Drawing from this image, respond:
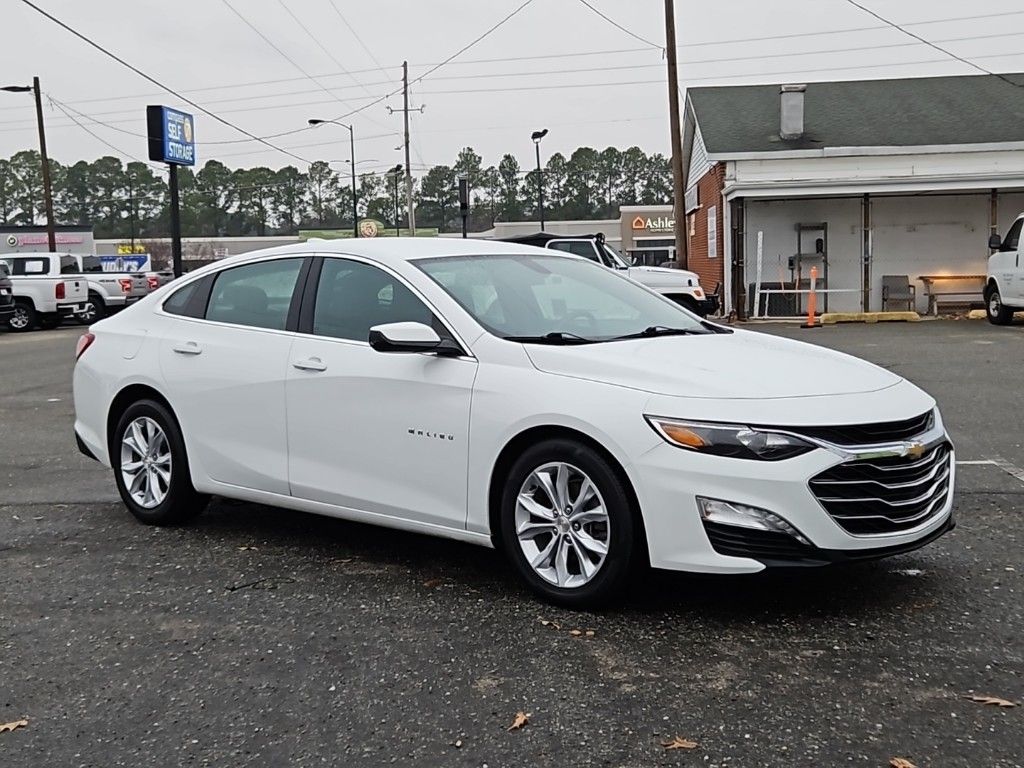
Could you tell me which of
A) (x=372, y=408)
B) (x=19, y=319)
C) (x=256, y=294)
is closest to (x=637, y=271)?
(x=256, y=294)

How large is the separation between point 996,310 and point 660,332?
54.4 feet

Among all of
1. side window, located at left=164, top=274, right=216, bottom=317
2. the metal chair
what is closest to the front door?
side window, located at left=164, top=274, right=216, bottom=317

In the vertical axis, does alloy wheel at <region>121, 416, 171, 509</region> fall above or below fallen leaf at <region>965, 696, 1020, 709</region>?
above

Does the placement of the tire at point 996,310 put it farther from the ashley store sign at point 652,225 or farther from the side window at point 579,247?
the ashley store sign at point 652,225

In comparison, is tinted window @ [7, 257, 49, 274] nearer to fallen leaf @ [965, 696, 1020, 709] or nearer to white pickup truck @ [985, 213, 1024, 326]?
white pickup truck @ [985, 213, 1024, 326]

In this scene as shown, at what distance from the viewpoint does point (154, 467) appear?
6055 mm

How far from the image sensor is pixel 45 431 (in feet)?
32.4

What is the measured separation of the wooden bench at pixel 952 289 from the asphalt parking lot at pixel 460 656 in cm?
1829

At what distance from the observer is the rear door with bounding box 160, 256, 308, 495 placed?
5.44m

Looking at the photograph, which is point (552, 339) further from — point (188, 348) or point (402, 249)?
point (188, 348)

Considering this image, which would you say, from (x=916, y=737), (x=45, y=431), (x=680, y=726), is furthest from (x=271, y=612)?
(x=45, y=431)

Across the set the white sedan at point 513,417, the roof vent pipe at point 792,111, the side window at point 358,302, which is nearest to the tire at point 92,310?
the roof vent pipe at point 792,111

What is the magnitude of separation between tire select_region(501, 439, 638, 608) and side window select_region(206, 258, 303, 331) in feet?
5.65

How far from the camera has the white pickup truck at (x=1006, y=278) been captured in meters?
18.4
